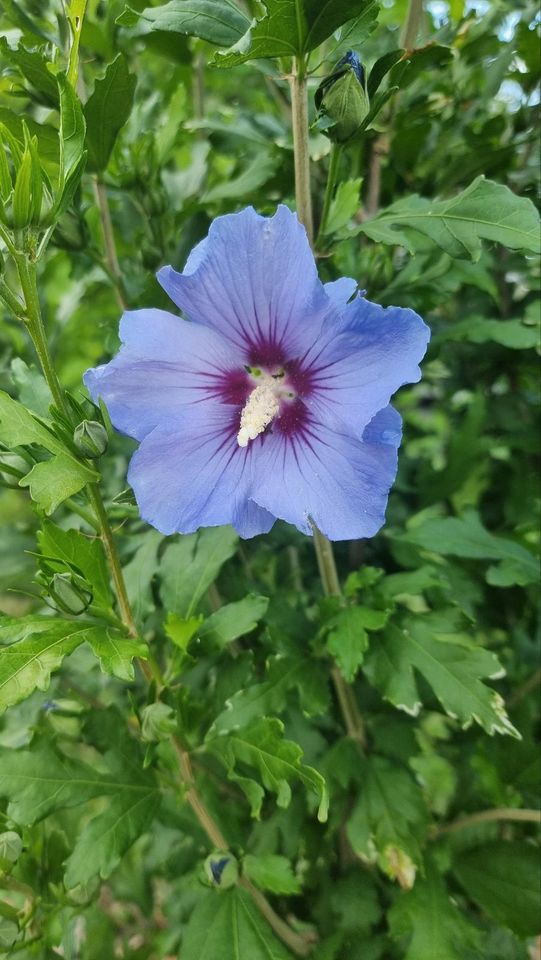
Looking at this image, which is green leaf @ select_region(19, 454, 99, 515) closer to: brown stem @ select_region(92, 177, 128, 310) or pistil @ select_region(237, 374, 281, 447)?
pistil @ select_region(237, 374, 281, 447)

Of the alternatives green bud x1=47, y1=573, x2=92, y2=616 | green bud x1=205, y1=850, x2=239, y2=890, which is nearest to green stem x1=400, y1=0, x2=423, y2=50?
green bud x1=47, y1=573, x2=92, y2=616

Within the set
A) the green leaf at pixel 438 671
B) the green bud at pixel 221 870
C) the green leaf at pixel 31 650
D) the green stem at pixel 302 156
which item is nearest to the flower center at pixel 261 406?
the green stem at pixel 302 156

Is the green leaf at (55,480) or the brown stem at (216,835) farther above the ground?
the green leaf at (55,480)

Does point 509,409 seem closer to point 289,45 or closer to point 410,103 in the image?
point 410,103

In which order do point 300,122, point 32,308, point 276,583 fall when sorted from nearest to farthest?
1. point 32,308
2. point 300,122
3. point 276,583

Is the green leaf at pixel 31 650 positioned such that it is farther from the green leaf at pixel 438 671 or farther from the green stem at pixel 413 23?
the green stem at pixel 413 23

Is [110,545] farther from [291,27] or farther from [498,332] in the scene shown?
[498,332]

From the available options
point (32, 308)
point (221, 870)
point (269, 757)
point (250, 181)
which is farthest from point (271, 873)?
point (250, 181)
